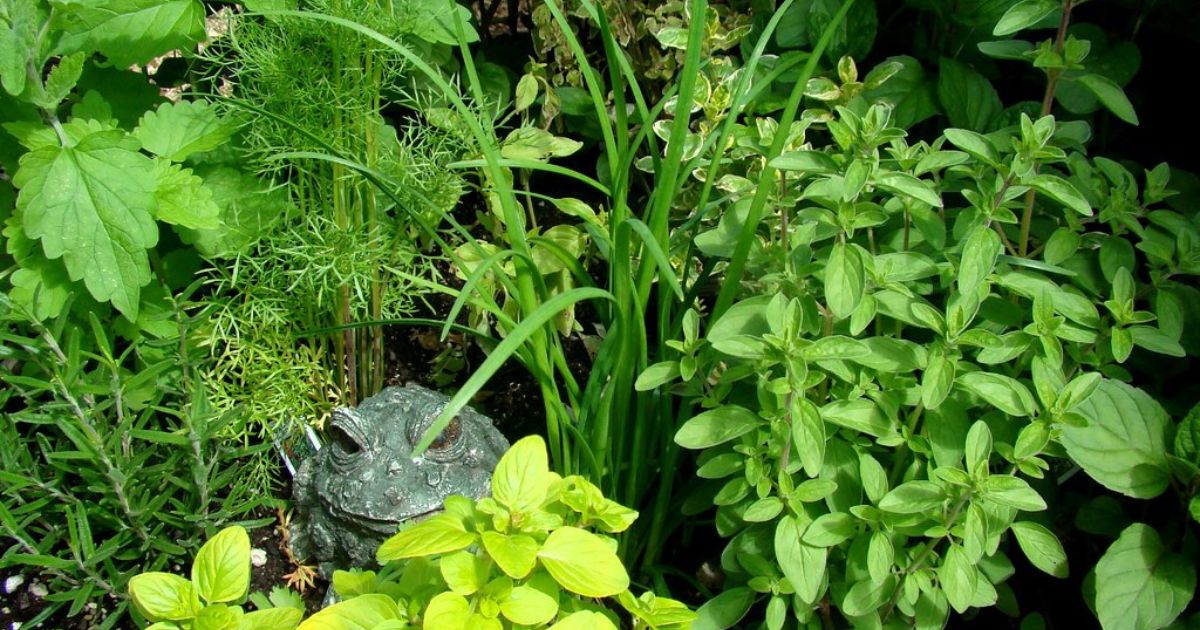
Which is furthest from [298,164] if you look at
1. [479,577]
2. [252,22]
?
[479,577]

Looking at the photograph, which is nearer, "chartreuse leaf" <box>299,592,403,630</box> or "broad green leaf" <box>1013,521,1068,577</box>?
"chartreuse leaf" <box>299,592,403,630</box>

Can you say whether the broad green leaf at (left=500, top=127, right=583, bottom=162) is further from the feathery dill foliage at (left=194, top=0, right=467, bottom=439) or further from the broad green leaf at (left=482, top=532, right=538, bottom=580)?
the broad green leaf at (left=482, top=532, right=538, bottom=580)

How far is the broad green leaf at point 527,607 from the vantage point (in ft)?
3.73

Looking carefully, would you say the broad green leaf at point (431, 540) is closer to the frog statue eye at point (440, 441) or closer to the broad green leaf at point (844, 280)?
the frog statue eye at point (440, 441)

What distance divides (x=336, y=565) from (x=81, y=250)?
26.0 inches

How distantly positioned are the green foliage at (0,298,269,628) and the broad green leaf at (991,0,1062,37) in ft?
4.36

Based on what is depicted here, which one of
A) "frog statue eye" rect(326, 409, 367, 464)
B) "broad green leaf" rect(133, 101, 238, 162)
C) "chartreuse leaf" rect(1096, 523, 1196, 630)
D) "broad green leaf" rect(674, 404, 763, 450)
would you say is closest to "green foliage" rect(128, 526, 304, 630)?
"frog statue eye" rect(326, 409, 367, 464)

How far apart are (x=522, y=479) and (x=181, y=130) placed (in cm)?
100

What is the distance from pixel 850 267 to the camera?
1290mm

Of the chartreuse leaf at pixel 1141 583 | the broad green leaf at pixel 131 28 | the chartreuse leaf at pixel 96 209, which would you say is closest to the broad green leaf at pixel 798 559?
the chartreuse leaf at pixel 1141 583

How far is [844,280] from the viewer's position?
1284 mm

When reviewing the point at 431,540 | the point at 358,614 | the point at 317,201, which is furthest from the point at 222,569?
the point at 317,201

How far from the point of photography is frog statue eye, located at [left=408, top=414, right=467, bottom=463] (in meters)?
1.58

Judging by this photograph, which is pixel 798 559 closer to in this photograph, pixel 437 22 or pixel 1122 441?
pixel 1122 441
